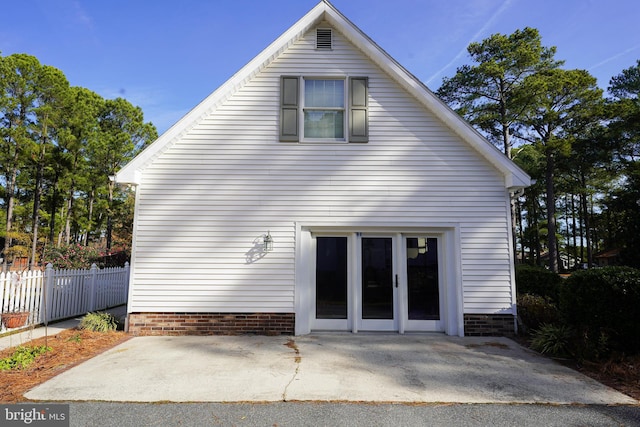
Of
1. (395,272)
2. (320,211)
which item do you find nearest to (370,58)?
(320,211)

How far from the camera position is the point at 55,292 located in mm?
8719

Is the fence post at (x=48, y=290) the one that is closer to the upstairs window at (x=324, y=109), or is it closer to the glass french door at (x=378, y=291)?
the upstairs window at (x=324, y=109)

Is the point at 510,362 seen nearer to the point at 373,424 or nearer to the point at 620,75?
the point at 373,424

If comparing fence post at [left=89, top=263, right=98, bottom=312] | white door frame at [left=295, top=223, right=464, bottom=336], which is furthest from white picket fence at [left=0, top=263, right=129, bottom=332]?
white door frame at [left=295, top=223, right=464, bottom=336]

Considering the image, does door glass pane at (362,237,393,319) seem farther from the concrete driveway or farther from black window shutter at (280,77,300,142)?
black window shutter at (280,77,300,142)

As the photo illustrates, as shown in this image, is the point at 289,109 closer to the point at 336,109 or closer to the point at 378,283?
the point at 336,109

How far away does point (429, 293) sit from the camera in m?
7.80

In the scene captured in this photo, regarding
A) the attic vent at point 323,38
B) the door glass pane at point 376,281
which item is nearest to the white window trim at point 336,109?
the attic vent at point 323,38

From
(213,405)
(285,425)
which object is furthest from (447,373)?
(213,405)

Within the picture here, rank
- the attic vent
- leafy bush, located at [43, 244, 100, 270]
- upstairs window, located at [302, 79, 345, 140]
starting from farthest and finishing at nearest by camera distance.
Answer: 1. leafy bush, located at [43, 244, 100, 270]
2. the attic vent
3. upstairs window, located at [302, 79, 345, 140]

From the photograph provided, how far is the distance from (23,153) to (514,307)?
79.8 feet

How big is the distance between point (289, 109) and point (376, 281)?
4319 mm

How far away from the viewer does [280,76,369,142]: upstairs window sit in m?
7.96

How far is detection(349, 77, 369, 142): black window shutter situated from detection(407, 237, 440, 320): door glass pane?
2.61m
